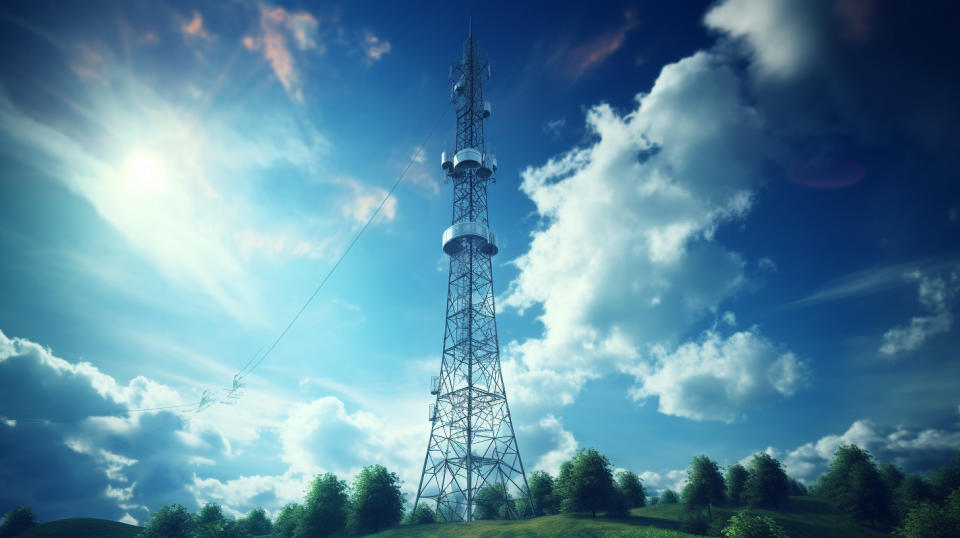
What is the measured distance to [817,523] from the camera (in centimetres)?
5872

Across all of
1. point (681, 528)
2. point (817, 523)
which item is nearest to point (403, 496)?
point (681, 528)

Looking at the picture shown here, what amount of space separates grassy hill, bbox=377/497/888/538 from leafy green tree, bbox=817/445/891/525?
2.25 m

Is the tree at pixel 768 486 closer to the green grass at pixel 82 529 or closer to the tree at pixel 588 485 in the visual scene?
the tree at pixel 588 485

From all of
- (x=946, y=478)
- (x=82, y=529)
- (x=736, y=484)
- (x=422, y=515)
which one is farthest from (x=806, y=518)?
(x=82, y=529)

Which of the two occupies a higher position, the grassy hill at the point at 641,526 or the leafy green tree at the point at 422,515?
the leafy green tree at the point at 422,515

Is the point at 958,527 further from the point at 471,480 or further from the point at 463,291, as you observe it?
the point at 463,291

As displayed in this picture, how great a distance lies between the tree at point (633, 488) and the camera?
238 ft

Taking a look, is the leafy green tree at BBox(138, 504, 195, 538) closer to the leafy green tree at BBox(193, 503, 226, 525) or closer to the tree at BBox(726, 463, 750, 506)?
the leafy green tree at BBox(193, 503, 226, 525)

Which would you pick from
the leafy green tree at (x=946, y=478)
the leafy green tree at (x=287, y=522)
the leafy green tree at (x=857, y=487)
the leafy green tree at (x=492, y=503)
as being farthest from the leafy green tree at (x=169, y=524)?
the leafy green tree at (x=946, y=478)

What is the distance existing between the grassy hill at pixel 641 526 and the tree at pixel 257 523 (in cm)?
5385

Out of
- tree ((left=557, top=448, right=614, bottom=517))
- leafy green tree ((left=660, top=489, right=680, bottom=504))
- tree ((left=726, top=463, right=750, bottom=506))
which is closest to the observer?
tree ((left=557, top=448, right=614, bottom=517))

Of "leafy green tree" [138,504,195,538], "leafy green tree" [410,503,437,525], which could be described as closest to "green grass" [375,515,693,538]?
"leafy green tree" [410,503,437,525]

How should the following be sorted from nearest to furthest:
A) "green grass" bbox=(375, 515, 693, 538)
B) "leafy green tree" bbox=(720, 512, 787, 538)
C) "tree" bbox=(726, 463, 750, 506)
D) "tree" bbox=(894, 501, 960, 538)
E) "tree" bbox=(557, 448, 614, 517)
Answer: "leafy green tree" bbox=(720, 512, 787, 538)
"tree" bbox=(894, 501, 960, 538)
"green grass" bbox=(375, 515, 693, 538)
"tree" bbox=(557, 448, 614, 517)
"tree" bbox=(726, 463, 750, 506)

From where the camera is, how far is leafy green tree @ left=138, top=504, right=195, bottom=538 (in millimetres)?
54938
